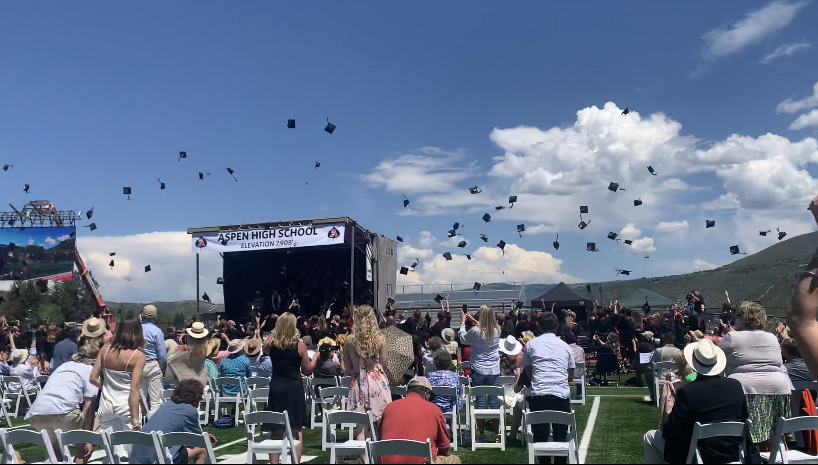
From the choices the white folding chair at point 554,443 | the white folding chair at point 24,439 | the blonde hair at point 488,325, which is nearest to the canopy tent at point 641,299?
the blonde hair at point 488,325

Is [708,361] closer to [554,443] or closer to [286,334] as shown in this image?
[554,443]

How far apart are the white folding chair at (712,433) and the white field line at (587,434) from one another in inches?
94.1

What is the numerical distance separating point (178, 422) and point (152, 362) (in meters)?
2.23

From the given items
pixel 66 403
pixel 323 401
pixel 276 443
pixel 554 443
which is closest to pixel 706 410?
pixel 554 443

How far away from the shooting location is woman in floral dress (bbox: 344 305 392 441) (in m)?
5.79

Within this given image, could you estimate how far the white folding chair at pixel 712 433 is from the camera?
3928 mm

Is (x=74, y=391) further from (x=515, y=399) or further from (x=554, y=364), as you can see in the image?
(x=515, y=399)

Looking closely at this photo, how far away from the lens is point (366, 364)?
586cm

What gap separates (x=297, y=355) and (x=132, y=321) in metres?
1.38

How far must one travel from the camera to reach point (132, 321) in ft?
18.0

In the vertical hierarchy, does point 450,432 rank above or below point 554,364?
below

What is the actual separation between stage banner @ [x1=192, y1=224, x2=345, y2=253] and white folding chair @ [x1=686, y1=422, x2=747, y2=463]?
1425 centimetres

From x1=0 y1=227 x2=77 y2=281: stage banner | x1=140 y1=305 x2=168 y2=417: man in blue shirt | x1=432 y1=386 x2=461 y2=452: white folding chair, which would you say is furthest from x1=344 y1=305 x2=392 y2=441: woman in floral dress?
x1=0 y1=227 x2=77 y2=281: stage banner

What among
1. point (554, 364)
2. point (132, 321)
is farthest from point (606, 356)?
point (132, 321)
